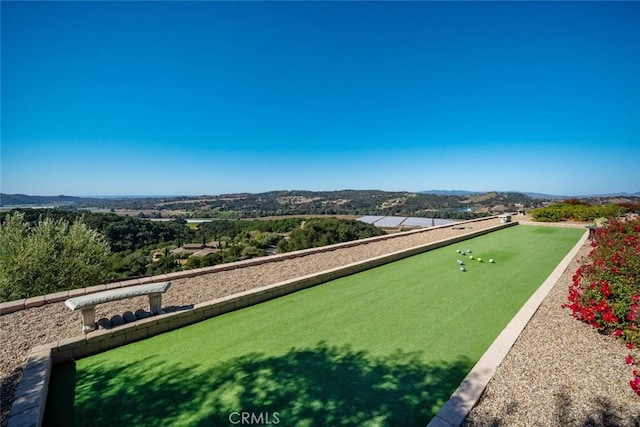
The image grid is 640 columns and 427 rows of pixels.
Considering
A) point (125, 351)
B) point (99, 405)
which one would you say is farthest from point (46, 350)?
point (99, 405)

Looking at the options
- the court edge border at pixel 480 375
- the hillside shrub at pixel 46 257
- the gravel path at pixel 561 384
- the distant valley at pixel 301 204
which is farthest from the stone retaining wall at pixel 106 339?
the distant valley at pixel 301 204

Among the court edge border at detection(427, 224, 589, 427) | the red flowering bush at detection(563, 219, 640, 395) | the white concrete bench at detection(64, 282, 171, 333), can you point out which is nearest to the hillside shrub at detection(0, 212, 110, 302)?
the white concrete bench at detection(64, 282, 171, 333)

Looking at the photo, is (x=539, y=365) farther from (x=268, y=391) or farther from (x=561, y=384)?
(x=268, y=391)

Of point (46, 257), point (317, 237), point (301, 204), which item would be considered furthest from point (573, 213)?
point (301, 204)

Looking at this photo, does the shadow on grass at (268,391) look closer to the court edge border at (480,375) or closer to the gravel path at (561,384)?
the court edge border at (480,375)

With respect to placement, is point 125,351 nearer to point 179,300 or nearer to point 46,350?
point 46,350
